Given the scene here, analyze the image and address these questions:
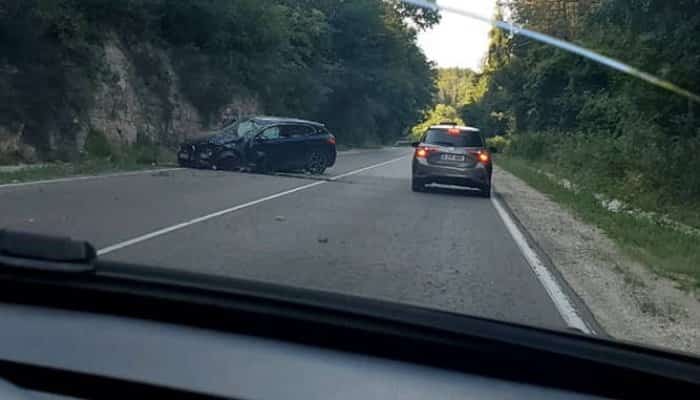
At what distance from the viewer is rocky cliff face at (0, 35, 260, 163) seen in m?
27.4

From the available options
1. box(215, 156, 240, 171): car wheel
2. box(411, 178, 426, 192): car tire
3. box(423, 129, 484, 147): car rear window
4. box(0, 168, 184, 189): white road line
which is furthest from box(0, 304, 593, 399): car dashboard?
box(215, 156, 240, 171): car wheel

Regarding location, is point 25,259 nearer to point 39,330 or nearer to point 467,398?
point 39,330

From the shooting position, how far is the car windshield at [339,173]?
9.74m

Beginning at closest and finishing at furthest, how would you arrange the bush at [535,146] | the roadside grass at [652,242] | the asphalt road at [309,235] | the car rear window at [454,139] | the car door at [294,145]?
the asphalt road at [309,235]
the roadside grass at [652,242]
the car rear window at [454,139]
the car door at [294,145]
the bush at [535,146]

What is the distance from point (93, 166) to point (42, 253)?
76.3 feet

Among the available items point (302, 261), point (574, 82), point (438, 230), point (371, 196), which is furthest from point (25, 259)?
point (574, 82)

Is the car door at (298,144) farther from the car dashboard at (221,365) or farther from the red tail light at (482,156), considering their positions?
the car dashboard at (221,365)

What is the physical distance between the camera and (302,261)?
10.4 metres

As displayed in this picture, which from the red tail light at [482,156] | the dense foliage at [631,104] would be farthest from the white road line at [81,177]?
the dense foliage at [631,104]

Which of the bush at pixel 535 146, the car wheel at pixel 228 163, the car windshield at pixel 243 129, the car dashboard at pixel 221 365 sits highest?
the car dashboard at pixel 221 365

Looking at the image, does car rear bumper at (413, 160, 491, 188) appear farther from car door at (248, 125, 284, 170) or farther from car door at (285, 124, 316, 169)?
car door at (285, 124, 316, 169)

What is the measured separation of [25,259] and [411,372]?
1011mm

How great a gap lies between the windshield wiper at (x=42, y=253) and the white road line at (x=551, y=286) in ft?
9.66

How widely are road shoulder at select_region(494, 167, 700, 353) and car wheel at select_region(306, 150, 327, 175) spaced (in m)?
12.8
